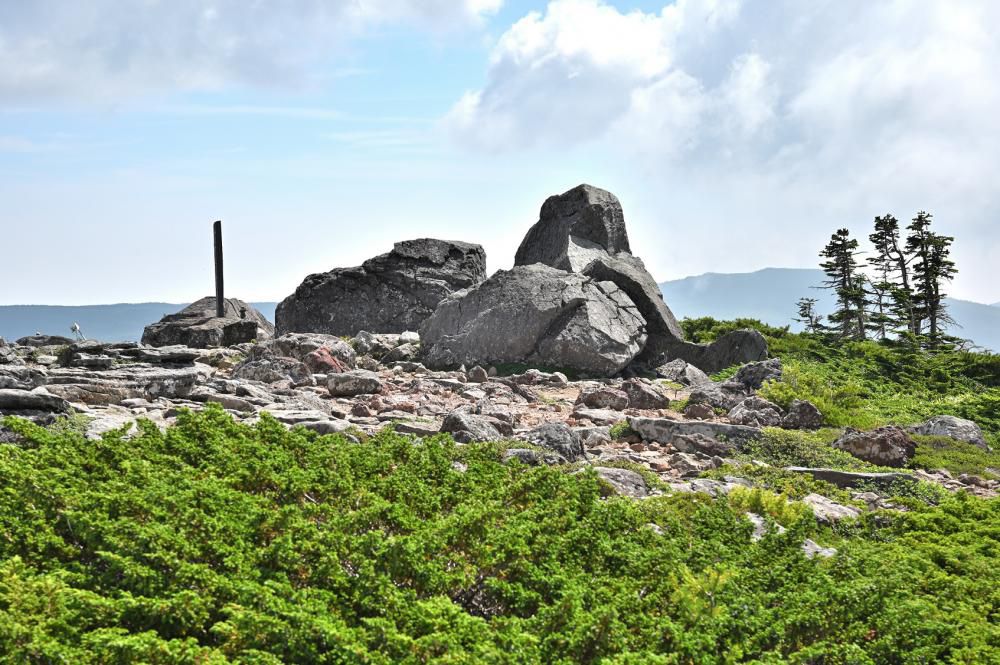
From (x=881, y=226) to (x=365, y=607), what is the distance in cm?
4035

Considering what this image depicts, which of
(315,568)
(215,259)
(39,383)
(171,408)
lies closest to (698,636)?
(315,568)

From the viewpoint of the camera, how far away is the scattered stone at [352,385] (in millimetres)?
13126

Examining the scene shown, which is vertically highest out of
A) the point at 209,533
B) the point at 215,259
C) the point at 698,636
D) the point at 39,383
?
the point at 215,259

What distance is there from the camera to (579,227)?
2394 centimetres

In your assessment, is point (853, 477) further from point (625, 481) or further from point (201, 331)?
point (201, 331)

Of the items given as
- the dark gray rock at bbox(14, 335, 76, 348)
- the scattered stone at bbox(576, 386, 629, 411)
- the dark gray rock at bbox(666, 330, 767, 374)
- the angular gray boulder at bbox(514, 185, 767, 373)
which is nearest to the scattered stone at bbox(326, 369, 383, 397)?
the scattered stone at bbox(576, 386, 629, 411)

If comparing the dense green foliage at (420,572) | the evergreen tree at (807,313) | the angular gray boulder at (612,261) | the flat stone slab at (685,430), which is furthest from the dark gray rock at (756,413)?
the evergreen tree at (807,313)

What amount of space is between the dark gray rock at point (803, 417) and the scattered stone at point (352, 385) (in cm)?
611

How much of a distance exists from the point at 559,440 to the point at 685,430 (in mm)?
2273

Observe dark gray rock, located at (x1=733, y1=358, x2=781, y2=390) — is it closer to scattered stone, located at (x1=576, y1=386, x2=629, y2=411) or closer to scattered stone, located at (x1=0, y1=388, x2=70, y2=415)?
scattered stone, located at (x1=576, y1=386, x2=629, y2=411)

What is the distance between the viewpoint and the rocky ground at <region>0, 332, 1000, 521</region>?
926 centimetres

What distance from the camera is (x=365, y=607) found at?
4.76 meters

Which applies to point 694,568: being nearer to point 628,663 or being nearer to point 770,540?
point 770,540

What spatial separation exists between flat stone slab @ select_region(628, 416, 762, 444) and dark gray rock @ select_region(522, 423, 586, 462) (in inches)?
64.6
